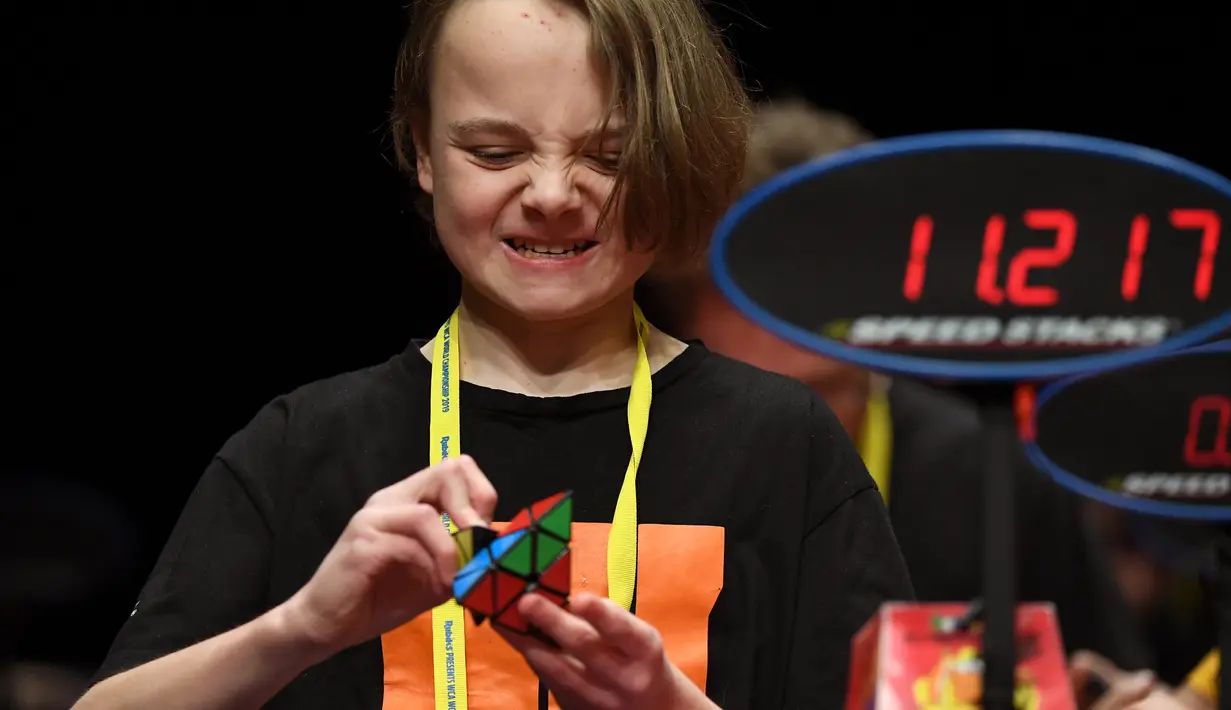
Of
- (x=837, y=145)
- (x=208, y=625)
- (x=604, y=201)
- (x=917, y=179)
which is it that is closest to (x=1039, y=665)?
(x=917, y=179)

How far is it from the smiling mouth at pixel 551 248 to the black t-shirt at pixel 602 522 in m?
0.13

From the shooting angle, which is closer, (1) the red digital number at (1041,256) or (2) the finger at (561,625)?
(1) the red digital number at (1041,256)

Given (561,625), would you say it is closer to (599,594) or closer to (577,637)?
(577,637)

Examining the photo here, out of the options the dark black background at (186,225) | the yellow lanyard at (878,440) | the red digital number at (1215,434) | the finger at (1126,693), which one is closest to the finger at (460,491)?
the red digital number at (1215,434)

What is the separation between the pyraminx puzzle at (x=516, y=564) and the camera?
0.88 meters

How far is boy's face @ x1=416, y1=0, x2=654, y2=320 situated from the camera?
126 cm

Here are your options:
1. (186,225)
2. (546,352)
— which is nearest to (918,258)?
(546,352)

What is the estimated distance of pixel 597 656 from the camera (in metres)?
0.96

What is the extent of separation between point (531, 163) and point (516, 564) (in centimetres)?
46

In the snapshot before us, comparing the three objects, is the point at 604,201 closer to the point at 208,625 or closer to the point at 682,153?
the point at 682,153

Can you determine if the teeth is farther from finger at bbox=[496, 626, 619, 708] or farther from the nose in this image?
finger at bbox=[496, 626, 619, 708]

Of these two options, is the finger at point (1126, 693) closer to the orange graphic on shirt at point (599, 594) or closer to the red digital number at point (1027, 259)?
the orange graphic on shirt at point (599, 594)

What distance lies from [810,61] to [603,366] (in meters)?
1.33

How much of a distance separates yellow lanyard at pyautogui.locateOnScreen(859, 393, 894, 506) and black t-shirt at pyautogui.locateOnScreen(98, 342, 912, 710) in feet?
2.31
